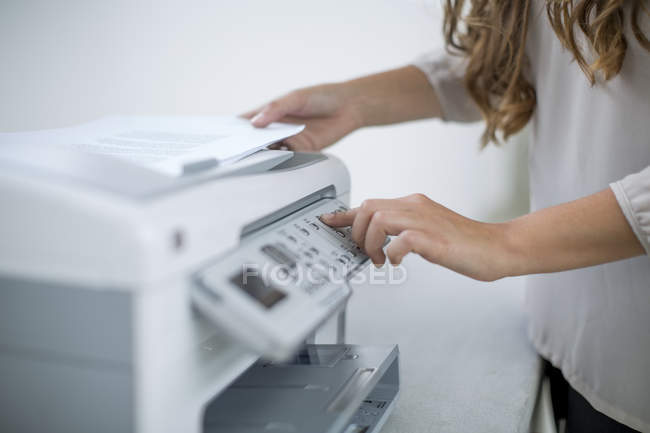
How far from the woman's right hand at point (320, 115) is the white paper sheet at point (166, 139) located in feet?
0.32

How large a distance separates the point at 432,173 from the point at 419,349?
31.4 inches

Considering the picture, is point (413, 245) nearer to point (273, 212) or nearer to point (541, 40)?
point (273, 212)

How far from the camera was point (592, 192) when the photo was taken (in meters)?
0.70

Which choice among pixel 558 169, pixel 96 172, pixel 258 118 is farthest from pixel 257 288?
pixel 558 169

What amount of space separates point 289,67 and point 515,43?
30.0 inches

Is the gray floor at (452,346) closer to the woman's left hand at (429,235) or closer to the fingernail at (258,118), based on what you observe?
the woman's left hand at (429,235)

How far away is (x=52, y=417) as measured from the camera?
41 centimetres

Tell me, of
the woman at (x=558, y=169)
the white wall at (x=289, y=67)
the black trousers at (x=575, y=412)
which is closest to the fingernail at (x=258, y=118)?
the woman at (x=558, y=169)

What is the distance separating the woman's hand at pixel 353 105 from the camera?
0.84 metres

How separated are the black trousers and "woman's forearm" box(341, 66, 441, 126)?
15.7 inches

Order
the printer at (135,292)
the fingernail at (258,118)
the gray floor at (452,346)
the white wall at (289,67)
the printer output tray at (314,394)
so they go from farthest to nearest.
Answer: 1. the white wall at (289,67)
2. the fingernail at (258,118)
3. the gray floor at (452,346)
4. the printer output tray at (314,394)
5. the printer at (135,292)

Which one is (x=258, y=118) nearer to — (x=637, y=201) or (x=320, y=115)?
(x=320, y=115)

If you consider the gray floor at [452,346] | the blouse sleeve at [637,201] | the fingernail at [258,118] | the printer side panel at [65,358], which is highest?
the fingernail at [258,118]

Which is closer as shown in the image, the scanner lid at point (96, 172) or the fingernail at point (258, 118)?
the scanner lid at point (96, 172)
